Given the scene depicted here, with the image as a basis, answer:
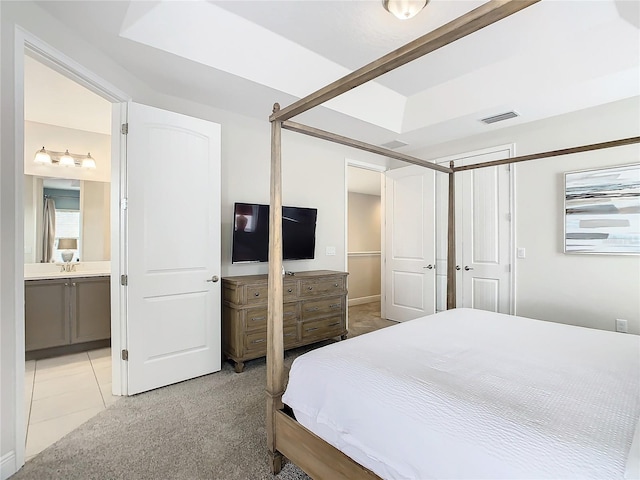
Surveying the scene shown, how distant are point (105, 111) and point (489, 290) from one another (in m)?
4.79

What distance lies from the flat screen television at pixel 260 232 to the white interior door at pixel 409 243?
5.23 feet

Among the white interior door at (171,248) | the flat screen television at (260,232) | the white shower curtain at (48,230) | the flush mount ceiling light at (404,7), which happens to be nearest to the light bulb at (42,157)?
the white shower curtain at (48,230)

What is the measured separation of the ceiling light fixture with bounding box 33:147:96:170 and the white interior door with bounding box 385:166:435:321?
13.2 feet

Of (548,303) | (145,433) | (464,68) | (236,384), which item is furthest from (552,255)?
(145,433)

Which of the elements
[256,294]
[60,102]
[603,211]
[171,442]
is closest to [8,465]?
[171,442]

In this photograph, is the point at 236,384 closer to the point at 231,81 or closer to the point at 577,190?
the point at 231,81

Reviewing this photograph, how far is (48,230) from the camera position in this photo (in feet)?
12.9

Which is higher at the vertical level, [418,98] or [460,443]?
[418,98]

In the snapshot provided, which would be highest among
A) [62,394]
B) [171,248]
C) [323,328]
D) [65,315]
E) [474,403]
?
[171,248]

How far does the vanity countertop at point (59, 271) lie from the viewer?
353cm

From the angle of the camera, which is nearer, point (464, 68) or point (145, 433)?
point (145, 433)

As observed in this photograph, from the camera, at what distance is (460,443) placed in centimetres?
103

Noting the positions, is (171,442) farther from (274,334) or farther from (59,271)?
(59,271)

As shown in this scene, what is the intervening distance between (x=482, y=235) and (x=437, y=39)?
3.33 metres
